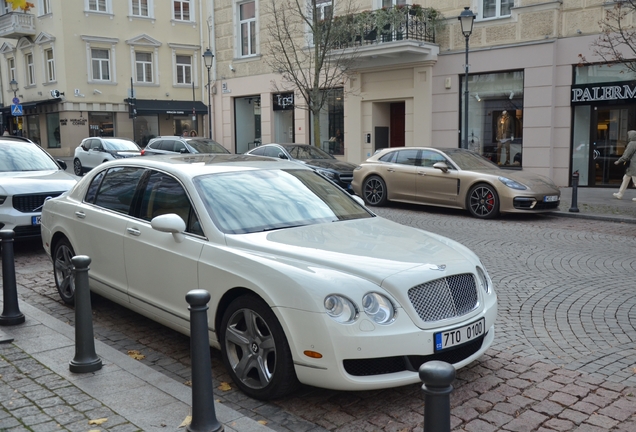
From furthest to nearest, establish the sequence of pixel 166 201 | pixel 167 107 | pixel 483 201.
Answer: pixel 167 107 < pixel 483 201 < pixel 166 201

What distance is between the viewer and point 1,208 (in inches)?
359

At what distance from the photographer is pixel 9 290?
565 centimetres

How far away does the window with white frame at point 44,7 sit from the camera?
37.9 meters

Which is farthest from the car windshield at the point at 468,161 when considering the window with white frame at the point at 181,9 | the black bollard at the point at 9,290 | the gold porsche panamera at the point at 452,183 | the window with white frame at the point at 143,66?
the window with white frame at the point at 181,9

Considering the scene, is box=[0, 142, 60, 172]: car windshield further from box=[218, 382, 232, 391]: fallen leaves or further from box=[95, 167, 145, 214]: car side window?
box=[218, 382, 232, 391]: fallen leaves

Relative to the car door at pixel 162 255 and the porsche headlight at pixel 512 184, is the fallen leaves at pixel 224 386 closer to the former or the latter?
the car door at pixel 162 255

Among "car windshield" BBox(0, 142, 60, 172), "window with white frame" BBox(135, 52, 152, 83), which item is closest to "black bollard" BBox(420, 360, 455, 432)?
"car windshield" BBox(0, 142, 60, 172)

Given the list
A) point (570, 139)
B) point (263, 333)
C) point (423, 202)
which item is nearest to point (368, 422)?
point (263, 333)

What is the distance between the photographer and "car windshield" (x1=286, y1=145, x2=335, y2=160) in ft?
57.4

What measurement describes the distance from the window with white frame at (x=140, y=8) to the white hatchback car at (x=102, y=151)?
1627 cm

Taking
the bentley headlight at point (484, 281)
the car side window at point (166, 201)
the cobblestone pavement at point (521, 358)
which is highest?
the car side window at point (166, 201)

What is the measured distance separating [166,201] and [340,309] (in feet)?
6.90

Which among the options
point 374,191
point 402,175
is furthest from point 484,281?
point 374,191

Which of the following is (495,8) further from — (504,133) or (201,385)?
(201,385)
